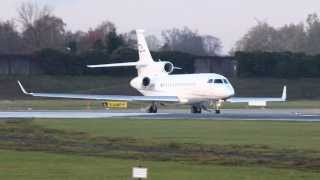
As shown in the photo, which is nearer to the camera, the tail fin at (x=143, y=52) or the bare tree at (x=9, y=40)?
the tail fin at (x=143, y=52)

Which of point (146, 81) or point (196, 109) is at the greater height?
point (146, 81)

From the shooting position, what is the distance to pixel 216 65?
148625 millimetres

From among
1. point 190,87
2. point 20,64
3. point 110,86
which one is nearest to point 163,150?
point 190,87

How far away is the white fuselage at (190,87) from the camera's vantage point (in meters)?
76.6

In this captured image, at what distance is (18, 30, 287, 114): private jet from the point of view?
7675 centimetres

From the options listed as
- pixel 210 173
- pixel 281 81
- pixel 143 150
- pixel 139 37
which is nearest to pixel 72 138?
pixel 143 150

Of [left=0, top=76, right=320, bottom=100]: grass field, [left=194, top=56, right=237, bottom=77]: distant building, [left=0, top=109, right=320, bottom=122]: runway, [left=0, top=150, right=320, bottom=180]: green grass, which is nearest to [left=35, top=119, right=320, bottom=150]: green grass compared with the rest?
[left=0, top=109, right=320, bottom=122]: runway

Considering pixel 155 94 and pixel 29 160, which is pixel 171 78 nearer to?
pixel 155 94

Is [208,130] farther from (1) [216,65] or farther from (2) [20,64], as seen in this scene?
(1) [216,65]

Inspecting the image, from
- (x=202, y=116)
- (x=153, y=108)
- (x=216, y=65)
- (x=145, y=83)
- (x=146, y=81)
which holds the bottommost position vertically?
(x=202, y=116)

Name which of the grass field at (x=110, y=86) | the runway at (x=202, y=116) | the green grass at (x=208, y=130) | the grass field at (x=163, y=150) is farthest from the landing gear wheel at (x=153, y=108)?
the grass field at (x=110, y=86)

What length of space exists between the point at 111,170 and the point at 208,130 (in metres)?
20.4

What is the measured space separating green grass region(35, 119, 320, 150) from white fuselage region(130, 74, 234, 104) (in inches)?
757

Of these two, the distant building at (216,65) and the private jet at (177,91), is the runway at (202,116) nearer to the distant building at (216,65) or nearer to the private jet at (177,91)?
the private jet at (177,91)
